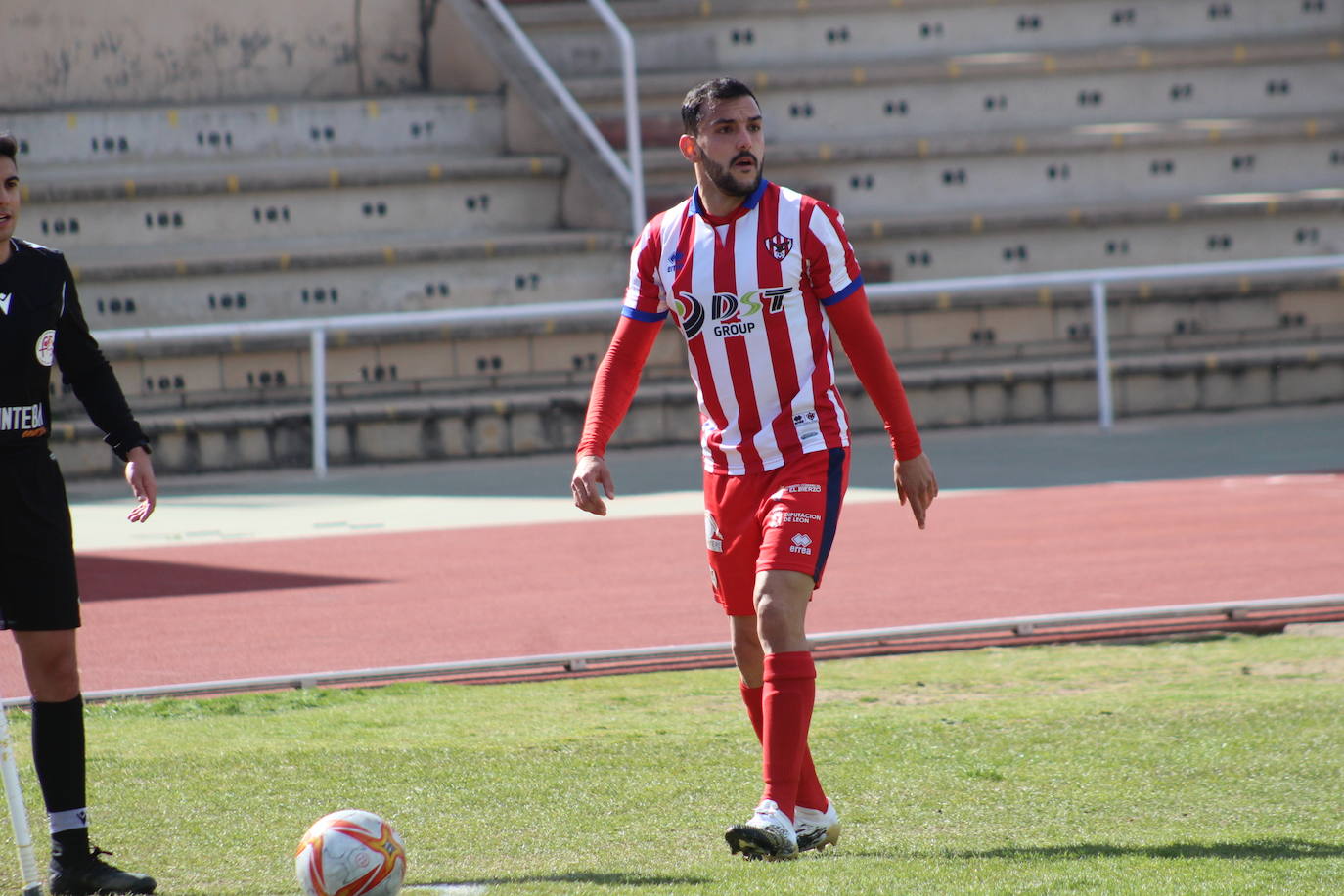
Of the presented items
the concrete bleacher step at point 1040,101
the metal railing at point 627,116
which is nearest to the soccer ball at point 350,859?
the metal railing at point 627,116

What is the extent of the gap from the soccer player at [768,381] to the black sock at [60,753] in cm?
136

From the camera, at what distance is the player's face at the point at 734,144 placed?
13.7 feet

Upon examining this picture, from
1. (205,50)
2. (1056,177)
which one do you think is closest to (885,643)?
(1056,177)

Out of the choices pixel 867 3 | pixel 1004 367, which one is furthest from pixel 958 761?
pixel 867 3

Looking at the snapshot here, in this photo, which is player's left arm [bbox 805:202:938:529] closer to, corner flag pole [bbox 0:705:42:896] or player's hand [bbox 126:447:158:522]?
player's hand [bbox 126:447:158:522]

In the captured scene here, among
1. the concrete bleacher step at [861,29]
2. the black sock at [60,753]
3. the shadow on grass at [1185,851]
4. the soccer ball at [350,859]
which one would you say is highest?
the concrete bleacher step at [861,29]

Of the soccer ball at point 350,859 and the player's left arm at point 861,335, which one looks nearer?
the soccer ball at point 350,859

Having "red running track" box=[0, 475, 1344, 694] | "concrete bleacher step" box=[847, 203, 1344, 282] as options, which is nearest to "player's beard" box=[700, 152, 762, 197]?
"red running track" box=[0, 475, 1344, 694]

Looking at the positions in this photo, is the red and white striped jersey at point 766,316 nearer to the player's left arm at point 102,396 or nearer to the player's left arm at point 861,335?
the player's left arm at point 861,335

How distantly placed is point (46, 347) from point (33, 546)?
479 mm

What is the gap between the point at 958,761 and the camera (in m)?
4.93

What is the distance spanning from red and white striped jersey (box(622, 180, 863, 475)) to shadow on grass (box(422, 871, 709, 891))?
1.10m

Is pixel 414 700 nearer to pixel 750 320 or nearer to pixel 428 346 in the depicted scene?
pixel 750 320

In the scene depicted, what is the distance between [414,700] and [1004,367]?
30.2 feet
